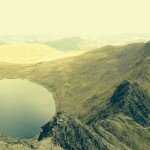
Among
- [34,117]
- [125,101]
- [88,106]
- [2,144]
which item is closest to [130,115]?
[125,101]

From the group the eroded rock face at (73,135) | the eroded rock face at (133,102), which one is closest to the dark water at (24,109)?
the eroded rock face at (73,135)

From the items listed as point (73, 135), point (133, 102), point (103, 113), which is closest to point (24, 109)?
point (103, 113)

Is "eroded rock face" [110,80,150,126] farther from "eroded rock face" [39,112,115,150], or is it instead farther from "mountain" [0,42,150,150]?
"eroded rock face" [39,112,115,150]

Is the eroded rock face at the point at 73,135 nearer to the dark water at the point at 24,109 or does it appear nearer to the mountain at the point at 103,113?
the mountain at the point at 103,113

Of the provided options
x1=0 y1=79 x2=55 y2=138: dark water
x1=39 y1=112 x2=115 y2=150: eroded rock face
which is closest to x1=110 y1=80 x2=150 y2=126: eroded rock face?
x1=39 y1=112 x2=115 y2=150: eroded rock face

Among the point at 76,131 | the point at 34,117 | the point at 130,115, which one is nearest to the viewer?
the point at 76,131

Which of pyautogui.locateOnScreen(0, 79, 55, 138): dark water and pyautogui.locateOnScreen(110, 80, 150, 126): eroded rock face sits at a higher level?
pyautogui.locateOnScreen(110, 80, 150, 126): eroded rock face

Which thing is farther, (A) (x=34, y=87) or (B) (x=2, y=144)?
(A) (x=34, y=87)

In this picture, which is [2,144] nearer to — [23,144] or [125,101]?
[23,144]
